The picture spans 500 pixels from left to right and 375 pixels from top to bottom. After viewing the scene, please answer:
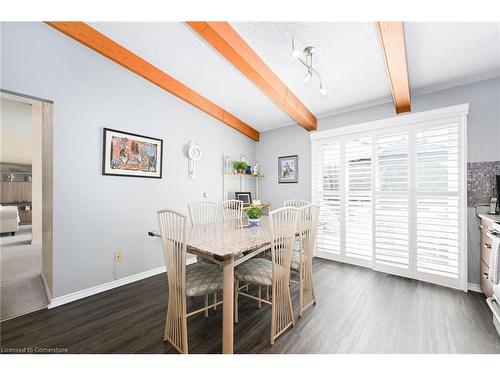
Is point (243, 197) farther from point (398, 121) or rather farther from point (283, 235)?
point (398, 121)

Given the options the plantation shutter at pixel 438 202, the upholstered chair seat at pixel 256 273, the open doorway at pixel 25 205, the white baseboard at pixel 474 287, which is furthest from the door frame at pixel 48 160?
the white baseboard at pixel 474 287

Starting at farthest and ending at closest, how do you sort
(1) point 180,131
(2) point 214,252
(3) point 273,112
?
(3) point 273,112 < (1) point 180,131 < (2) point 214,252

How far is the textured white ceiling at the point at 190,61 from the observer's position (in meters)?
2.21

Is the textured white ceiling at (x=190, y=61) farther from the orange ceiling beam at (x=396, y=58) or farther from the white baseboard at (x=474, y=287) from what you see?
the white baseboard at (x=474, y=287)

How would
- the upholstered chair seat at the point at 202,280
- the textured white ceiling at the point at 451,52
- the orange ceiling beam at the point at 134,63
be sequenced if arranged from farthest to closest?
the orange ceiling beam at the point at 134,63
the textured white ceiling at the point at 451,52
the upholstered chair seat at the point at 202,280

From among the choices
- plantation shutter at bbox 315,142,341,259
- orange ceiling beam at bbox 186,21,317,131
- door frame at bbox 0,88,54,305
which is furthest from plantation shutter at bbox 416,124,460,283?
door frame at bbox 0,88,54,305

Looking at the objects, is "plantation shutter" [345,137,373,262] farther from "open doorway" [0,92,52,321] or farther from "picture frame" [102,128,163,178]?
"open doorway" [0,92,52,321]

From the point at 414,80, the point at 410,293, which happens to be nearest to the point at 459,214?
the point at 410,293

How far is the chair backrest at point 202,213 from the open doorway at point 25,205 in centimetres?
147

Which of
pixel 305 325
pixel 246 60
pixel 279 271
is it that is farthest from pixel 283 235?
pixel 246 60

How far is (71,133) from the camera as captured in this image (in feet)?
7.45
